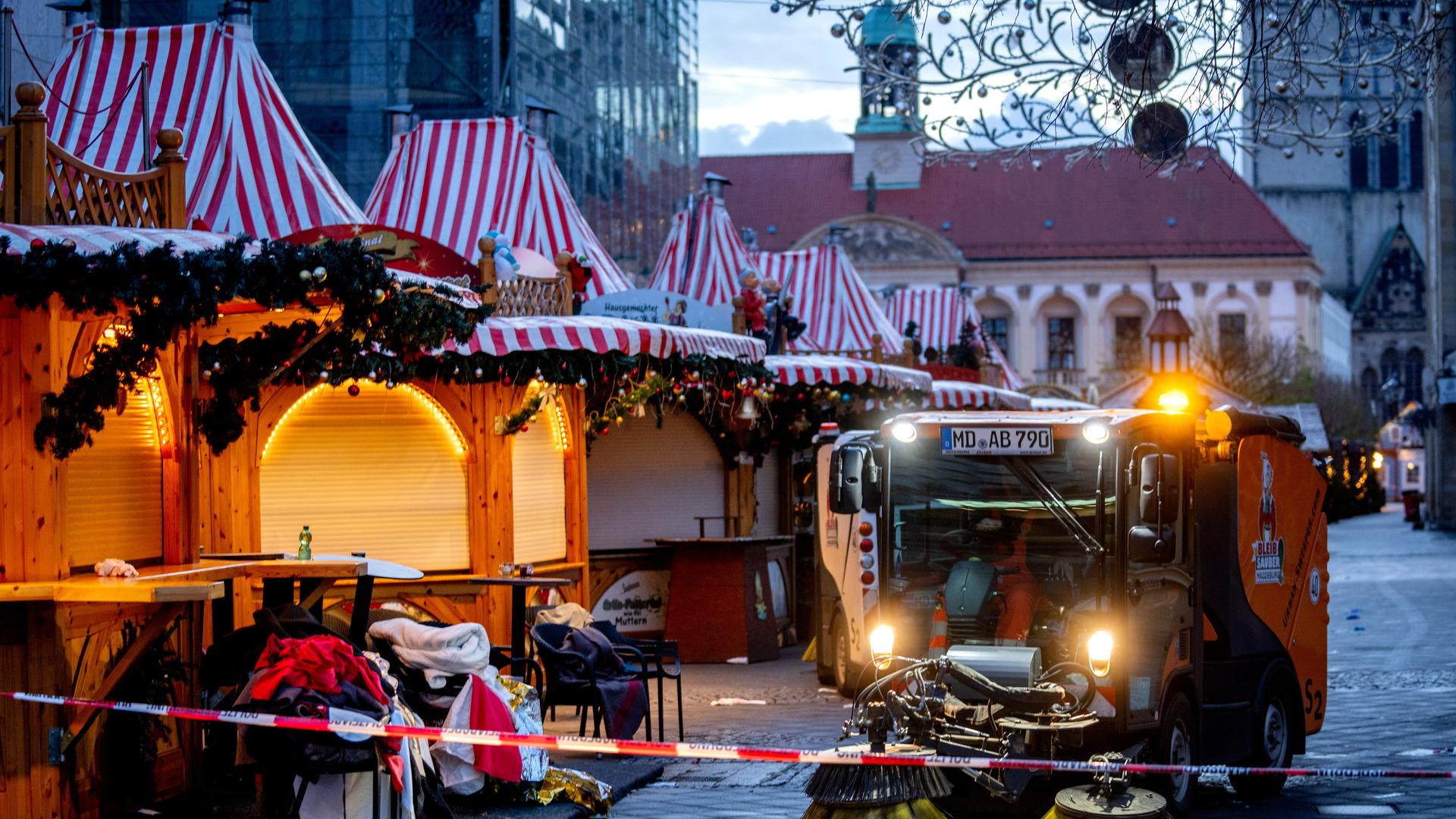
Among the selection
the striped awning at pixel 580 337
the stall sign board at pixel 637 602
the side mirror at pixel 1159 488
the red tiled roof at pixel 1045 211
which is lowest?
the stall sign board at pixel 637 602

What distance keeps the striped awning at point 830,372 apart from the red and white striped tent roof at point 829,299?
10.8m

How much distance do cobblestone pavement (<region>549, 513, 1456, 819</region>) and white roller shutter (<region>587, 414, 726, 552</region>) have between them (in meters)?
1.86

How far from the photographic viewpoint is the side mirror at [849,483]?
1182 centimetres

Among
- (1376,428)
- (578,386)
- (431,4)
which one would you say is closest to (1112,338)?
(1376,428)

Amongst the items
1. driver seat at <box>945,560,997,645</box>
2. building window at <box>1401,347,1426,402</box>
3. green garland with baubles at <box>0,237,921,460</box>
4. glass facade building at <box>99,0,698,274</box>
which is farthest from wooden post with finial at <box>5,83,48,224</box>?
building window at <box>1401,347,1426,402</box>

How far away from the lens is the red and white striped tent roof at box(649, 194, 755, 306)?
93.1 ft

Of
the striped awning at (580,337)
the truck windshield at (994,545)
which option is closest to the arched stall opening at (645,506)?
the striped awning at (580,337)

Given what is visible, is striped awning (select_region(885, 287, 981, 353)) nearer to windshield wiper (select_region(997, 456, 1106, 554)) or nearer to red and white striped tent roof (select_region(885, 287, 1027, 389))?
red and white striped tent roof (select_region(885, 287, 1027, 389))

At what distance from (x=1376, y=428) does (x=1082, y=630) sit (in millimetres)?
97574

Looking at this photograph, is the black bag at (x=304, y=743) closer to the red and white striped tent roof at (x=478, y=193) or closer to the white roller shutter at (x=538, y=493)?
the white roller shutter at (x=538, y=493)

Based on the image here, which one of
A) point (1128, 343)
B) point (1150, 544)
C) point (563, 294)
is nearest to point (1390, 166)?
point (1128, 343)

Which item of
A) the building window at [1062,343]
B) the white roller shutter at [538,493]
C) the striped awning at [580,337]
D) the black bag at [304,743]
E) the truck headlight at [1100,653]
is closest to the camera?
the black bag at [304,743]

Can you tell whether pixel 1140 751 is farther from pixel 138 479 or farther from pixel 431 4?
pixel 431 4

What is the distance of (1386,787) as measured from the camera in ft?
37.2
